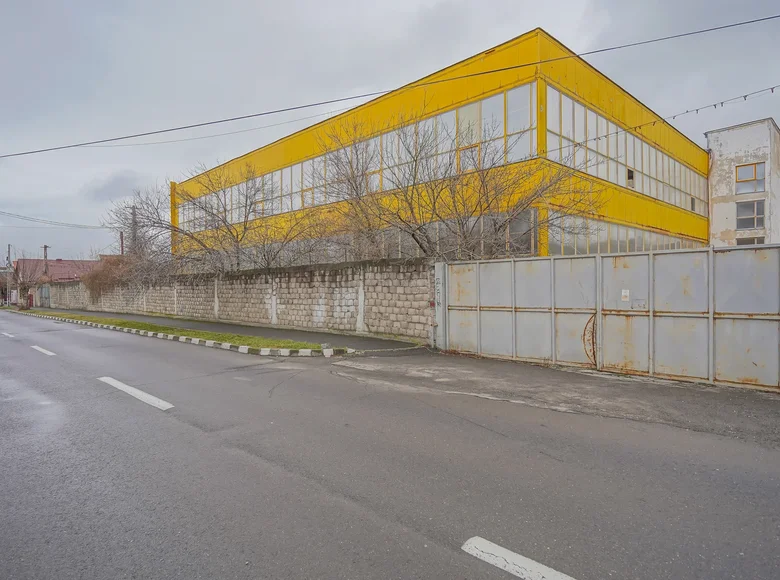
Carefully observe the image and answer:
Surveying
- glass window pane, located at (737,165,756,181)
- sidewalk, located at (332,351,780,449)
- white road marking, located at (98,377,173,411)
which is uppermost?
glass window pane, located at (737,165,756,181)

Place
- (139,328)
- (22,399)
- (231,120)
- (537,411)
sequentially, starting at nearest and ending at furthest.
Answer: (537,411)
(22,399)
(231,120)
(139,328)

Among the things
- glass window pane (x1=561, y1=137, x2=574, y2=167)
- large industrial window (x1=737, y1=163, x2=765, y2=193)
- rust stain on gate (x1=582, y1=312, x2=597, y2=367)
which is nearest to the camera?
rust stain on gate (x1=582, y1=312, x2=597, y2=367)

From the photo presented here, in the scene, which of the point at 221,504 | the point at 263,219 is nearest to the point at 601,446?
the point at 221,504

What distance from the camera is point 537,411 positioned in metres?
5.71

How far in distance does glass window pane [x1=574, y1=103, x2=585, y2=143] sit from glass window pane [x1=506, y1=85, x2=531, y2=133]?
2801 millimetres

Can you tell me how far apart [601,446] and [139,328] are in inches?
711

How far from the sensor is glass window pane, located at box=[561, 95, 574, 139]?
17.3 meters

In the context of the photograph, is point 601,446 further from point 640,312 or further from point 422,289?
point 422,289

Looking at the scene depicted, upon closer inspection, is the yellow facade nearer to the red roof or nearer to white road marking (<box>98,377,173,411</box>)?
white road marking (<box>98,377,173,411</box>)

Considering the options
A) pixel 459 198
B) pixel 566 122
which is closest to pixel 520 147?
pixel 566 122

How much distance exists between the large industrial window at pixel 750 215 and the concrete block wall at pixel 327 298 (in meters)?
28.2

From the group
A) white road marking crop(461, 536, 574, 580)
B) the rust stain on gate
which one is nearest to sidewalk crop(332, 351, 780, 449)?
the rust stain on gate

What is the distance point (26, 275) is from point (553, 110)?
7197 centimetres

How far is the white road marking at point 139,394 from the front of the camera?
586cm
